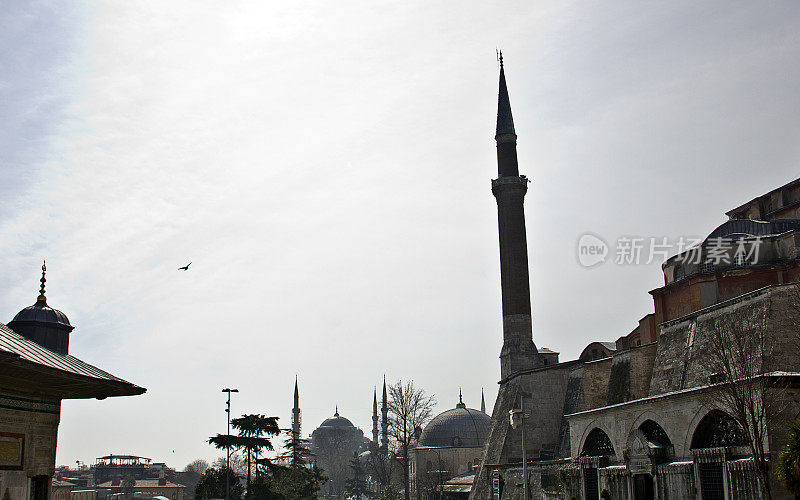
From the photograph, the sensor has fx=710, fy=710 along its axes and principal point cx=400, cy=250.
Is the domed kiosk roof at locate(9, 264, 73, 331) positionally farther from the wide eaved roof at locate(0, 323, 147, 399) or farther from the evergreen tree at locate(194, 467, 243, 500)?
the evergreen tree at locate(194, 467, 243, 500)

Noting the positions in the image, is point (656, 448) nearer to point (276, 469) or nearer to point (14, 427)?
point (14, 427)

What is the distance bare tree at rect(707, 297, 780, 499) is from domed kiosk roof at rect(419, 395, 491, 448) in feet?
141

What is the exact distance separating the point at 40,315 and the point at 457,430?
48.7 meters

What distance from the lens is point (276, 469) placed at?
31391 mm

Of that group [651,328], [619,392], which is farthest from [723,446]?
[651,328]

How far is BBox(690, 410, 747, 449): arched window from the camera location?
1623cm

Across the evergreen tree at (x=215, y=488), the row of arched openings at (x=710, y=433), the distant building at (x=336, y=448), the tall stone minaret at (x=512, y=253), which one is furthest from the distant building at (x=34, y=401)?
the distant building at (x=336, y=448)

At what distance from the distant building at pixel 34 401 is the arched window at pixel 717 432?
42.9 feet

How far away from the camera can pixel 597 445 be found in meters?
22.8

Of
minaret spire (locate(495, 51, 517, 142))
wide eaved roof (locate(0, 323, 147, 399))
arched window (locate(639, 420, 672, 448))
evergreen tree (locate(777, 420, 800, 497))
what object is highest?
minaret spire (locate(495, 51, 517, 142))

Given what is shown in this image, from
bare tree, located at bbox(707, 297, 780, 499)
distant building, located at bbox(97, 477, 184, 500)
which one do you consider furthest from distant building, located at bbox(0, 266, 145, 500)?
distant building, located at bbox(97, 477, 184, 500)

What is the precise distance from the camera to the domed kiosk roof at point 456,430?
193ft

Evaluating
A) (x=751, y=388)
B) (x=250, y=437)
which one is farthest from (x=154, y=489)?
(x=751, y=388)

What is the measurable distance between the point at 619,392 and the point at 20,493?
21501 mm
